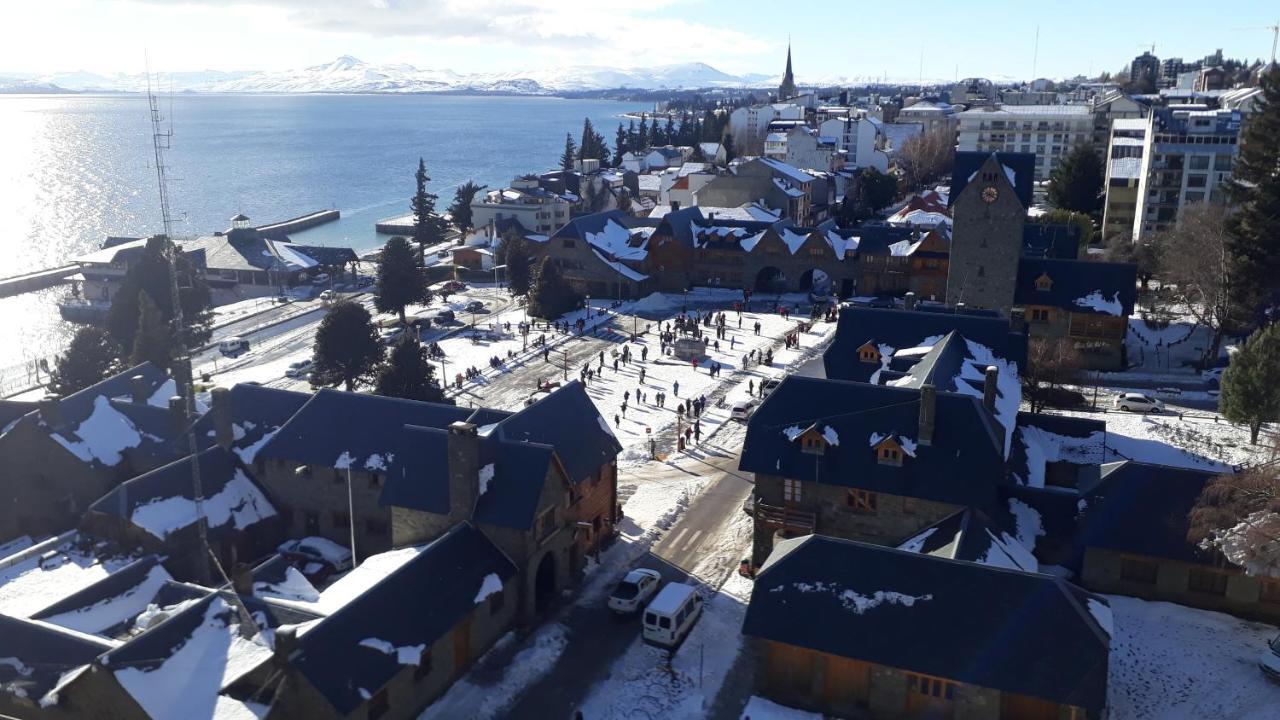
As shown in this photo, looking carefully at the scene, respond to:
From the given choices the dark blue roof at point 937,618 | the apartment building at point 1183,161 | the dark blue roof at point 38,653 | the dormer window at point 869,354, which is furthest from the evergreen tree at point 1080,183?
the dark blue roof at point 38,653

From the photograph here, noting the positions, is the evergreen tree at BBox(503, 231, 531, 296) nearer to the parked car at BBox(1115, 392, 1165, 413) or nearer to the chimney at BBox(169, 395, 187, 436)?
the chimney at BBox(169, 395, 187, 436)

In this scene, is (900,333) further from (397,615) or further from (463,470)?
(397,615)

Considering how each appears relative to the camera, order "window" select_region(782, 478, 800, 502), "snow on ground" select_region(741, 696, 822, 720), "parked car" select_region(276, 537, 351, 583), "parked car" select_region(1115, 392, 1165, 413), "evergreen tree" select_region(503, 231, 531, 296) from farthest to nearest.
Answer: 1. "evergreen tree" select_region(503, 231, 531, 296)
2. "parked car" select_region(1115, 392, 1165, 413)
3. "parked car" select_region(276, 537, 351, 583)
4. "window" select_region(782, 478, 800, 502)
5. "snow on ground" select_region(741, 696, 822, 720)

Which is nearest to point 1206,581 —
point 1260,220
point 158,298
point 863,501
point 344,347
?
point 863,501

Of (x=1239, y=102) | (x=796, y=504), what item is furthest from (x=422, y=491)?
(x=1239, y=102)

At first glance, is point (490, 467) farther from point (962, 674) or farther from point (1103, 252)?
point (1103, 252)

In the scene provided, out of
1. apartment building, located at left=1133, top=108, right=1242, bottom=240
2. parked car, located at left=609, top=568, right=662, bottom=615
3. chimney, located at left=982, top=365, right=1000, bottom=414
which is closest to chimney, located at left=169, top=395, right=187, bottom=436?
parked car, located at left=609, top=568, right=662, bottom=615

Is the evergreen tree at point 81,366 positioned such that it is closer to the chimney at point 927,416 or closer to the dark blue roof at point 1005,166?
the chimney at point 927,416
